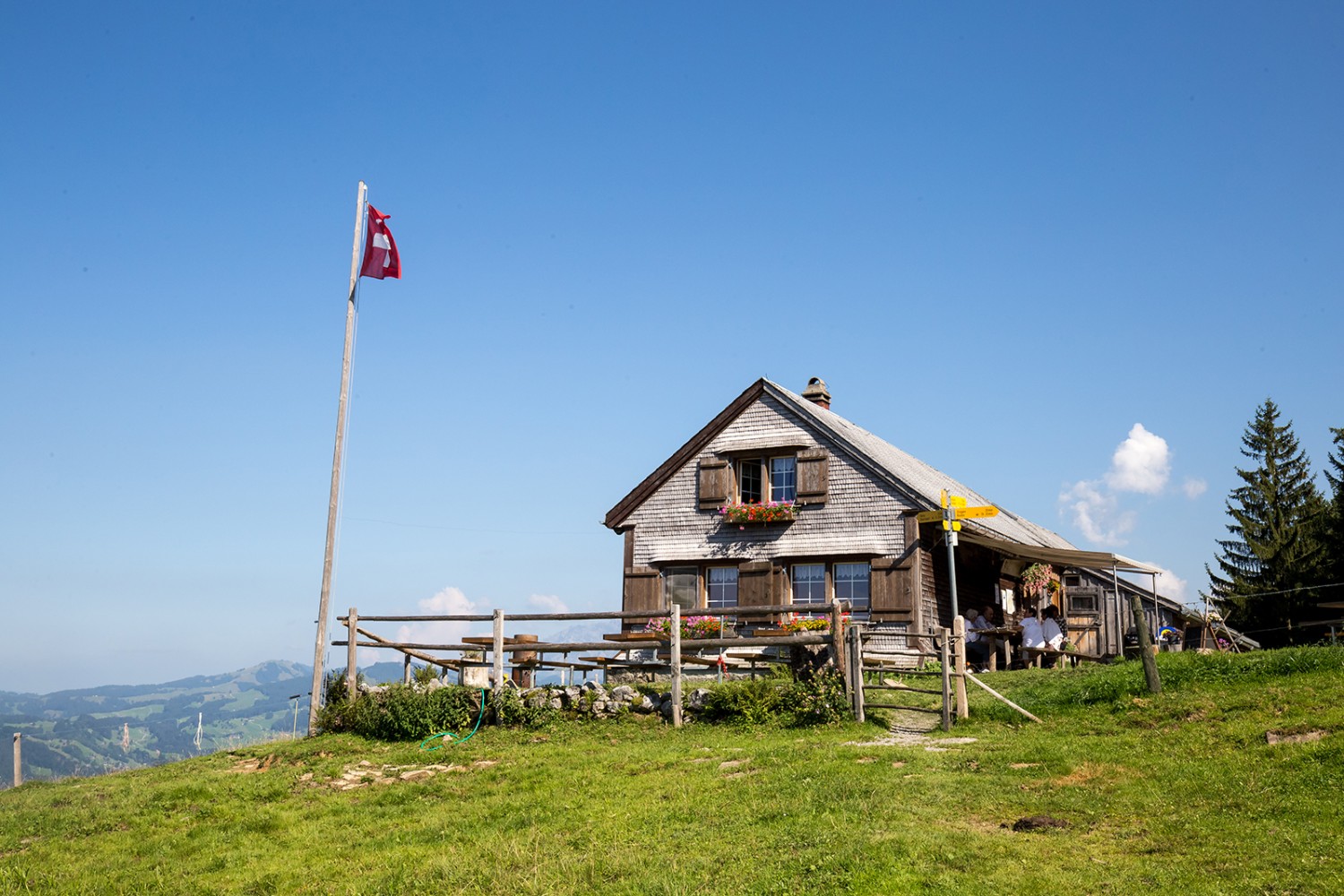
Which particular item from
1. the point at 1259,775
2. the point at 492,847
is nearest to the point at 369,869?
the point at 492,847

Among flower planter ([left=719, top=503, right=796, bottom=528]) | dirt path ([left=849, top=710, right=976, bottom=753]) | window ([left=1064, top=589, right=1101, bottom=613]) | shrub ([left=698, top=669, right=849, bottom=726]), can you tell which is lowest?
dirt path ([left=849, top=710, right=976, bottom=753])

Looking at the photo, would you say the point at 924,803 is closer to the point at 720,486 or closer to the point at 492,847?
the point at 492,847

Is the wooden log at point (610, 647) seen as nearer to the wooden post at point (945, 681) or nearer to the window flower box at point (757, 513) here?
the wooden post at point (945, 681)

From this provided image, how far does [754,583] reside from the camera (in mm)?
28984

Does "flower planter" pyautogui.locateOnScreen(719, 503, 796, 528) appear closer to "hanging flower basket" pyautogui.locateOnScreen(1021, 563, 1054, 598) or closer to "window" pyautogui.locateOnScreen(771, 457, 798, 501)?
"window" pyautogui.locateOnScreen(771, 457, 798, 501)

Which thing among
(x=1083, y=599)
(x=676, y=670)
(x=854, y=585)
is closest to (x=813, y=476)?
(x=854, y=585)

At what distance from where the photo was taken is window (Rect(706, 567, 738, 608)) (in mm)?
29500

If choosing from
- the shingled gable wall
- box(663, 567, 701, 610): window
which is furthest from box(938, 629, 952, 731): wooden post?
box(663, 567, 701, 610): window

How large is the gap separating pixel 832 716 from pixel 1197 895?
909cm

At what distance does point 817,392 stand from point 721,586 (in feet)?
26.0

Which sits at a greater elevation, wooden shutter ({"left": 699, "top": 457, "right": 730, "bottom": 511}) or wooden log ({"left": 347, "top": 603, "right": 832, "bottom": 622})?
wooden shutter ({"left": 699, "top": 457, "right": 730, "bottom": 511})

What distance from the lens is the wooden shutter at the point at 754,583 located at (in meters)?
28.7

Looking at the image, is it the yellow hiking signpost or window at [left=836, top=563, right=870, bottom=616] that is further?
window at [left=836, top=563, right=870, bottom=616]

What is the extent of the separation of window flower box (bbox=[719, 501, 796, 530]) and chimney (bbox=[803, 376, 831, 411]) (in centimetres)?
607
